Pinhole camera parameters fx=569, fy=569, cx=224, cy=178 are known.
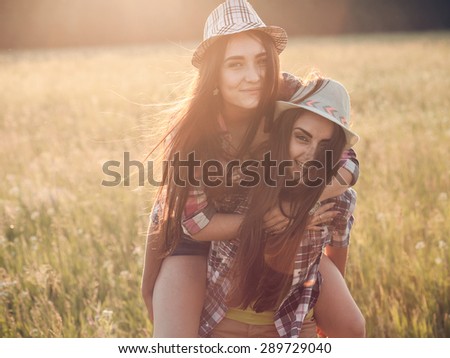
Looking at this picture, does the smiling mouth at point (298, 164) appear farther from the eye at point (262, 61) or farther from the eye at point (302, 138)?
the eye at point (262, 61)

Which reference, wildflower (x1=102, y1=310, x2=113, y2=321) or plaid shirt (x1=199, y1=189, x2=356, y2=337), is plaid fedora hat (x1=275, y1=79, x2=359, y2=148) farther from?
wildflower (x1=102, y1=310, x2=113, y2=321)

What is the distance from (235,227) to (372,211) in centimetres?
185

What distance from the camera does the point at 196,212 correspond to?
2807 mm

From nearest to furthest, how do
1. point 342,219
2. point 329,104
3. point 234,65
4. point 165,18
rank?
point 329,104 < point 342,219 < point 234,65 < point 165,18

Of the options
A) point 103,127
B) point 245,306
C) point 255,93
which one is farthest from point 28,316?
point 103,127

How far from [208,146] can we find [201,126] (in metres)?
0.12

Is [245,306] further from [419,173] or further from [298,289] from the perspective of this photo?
[419,173]

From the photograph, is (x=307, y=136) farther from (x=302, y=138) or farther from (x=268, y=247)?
(x=268, y=247)

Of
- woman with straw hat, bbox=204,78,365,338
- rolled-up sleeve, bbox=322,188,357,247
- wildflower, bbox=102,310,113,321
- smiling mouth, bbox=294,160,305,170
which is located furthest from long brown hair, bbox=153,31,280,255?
rolled-up sleeve, bbox=322,188,357,247

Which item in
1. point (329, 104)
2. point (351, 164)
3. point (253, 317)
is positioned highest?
point (329, 104)

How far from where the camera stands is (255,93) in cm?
310

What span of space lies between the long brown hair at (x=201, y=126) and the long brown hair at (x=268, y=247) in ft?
1.23

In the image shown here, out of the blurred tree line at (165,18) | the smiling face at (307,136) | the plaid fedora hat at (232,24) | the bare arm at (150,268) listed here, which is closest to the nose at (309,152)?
the smiling face at (307,136)

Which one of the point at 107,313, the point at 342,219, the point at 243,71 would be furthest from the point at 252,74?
the point at 107,313
